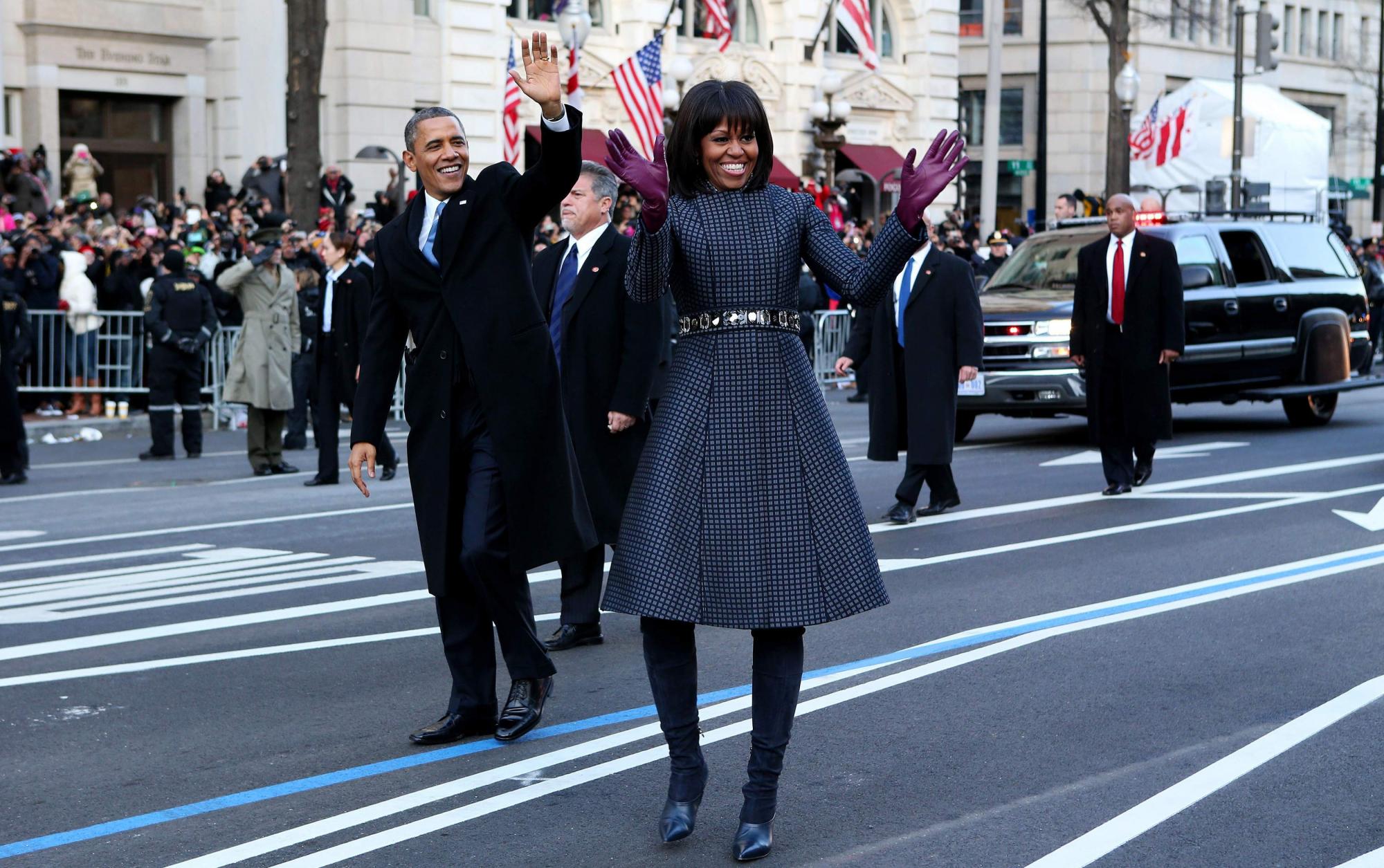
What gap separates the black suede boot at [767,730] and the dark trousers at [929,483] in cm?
659

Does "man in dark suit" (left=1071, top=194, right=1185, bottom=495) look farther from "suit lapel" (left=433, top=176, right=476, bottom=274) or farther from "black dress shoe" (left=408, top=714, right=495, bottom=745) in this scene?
"suit lapel" (left=433, top=176, right=476, bottom=274)

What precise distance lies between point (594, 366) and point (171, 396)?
985cm

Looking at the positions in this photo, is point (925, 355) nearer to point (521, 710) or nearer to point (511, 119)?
point (521, 710)

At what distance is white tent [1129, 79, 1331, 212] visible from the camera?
1502 inches

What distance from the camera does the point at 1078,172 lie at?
60.7m

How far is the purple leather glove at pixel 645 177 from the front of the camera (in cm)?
486

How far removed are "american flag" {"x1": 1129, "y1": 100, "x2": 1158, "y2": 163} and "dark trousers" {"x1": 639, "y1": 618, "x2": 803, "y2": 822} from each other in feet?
120

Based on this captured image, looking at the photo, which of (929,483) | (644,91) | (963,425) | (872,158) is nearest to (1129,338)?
(929,483)

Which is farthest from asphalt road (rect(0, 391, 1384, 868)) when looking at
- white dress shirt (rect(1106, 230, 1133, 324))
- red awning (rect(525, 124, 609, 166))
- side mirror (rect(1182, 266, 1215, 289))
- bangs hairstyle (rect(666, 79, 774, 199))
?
red awning (rect(525, 124, 609, 166))

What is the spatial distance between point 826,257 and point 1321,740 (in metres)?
2.32

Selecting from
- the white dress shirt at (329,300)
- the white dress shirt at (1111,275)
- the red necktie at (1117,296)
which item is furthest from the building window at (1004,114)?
the red necktie at (1117,296)

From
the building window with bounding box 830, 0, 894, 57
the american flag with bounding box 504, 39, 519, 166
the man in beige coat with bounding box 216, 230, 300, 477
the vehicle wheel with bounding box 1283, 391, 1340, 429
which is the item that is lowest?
the vehicle wheel with bounding box 1283, 391, 1340, 429

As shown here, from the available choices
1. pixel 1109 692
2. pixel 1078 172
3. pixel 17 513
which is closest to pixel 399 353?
pixel 1109 692

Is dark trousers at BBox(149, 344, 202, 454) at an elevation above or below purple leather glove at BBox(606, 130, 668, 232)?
below
